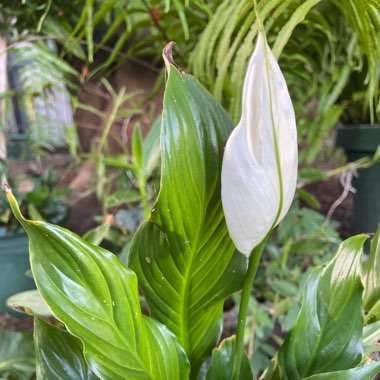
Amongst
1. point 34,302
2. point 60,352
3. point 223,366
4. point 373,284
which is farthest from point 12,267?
point 373,284

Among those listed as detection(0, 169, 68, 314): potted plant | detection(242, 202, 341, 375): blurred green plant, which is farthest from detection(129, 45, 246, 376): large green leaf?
detection(0, 169, 68, 314): potted plant

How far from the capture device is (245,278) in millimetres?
355

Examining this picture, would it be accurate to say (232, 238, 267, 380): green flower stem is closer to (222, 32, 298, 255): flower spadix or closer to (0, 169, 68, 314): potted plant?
(222, 32, 298, 255): flower spadix

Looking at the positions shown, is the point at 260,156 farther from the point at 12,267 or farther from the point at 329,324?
the point at 12,267

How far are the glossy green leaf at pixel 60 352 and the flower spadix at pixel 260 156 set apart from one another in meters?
0.23

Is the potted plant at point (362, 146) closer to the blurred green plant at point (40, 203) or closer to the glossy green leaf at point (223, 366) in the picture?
the glossy green leaf at point (223, 366)

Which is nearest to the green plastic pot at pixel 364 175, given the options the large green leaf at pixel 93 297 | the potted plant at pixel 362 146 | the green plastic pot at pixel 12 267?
the potted plant at pixel 362 146

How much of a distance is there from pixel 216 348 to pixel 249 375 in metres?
0.05

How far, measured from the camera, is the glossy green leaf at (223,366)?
1.33ft

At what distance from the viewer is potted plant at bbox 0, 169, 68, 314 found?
796 mm

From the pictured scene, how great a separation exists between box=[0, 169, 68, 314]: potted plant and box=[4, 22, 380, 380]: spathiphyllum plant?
443 millimetres

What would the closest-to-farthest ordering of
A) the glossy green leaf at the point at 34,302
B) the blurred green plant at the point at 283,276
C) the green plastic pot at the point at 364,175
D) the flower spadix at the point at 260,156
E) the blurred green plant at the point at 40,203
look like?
the flower spadix at the point at 260,156 < the glossy green leaf at the point at 34,302 < the blurred green plant at the point at 283,276 < the green plastic pot at the point at 364,175 < the blurred green plant at the point at 40,203

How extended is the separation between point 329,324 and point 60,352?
286 mm

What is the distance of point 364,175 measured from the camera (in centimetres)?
82
